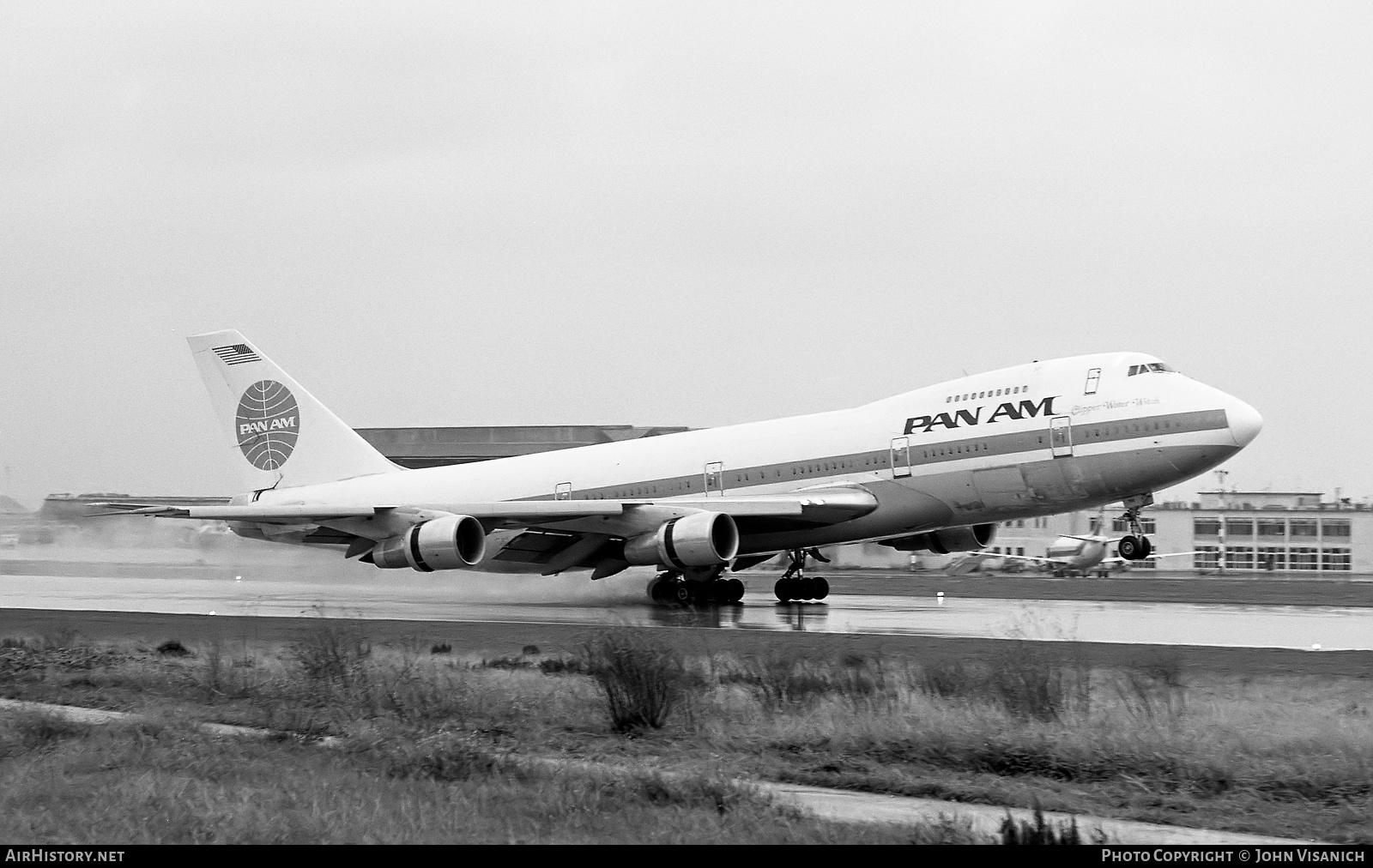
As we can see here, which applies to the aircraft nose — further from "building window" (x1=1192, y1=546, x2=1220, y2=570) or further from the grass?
"building window" (x1=1192, y1=546, x2=1220, y2=570)

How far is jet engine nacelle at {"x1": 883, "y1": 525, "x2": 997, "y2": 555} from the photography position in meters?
30.9

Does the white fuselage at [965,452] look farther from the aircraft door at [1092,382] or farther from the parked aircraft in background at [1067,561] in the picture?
the parked aircraft in background at [1067,561]

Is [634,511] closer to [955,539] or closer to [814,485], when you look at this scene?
[814,485]

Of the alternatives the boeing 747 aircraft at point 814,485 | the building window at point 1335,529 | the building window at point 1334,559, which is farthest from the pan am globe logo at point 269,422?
the building window at point 1335,529

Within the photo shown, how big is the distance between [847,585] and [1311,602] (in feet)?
42.8

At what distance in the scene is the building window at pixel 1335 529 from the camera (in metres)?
91.0

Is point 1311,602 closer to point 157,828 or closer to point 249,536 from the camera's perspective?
point 249,536

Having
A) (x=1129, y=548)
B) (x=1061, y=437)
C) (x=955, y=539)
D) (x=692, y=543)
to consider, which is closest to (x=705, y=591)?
(x=692, y=543)

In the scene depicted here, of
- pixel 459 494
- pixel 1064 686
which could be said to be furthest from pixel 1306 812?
pixel 459 494

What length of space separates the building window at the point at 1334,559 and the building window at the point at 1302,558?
1.85 ft

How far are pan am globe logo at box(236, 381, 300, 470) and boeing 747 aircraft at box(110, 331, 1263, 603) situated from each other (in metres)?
2.66

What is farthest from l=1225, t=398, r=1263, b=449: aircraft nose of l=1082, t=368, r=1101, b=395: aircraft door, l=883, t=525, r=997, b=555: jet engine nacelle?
l=883, t=525, r=997, b=555: jet engine nacelle

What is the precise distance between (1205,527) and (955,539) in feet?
227

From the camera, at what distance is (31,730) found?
11680 mm
